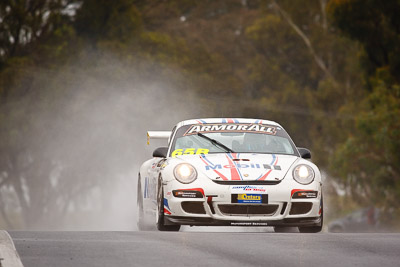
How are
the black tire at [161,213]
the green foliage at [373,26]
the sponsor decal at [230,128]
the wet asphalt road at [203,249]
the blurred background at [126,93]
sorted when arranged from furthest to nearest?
the blurred background at [126,93] → the green foliage at [373,26] → the sponsor decal at [230,128] → the black tire at [161,213] → the wet asphalt road at [203,249]

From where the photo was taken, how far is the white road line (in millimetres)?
7352

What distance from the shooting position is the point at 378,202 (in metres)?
34.6

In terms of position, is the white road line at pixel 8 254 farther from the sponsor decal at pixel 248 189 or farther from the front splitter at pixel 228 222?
the sponsor decal at pixel 248 189

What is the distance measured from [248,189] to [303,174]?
26.8 inches

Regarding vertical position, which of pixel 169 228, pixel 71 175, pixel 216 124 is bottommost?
pixel 71 175

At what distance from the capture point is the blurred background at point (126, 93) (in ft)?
138

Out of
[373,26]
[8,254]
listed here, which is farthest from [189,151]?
[373,26]

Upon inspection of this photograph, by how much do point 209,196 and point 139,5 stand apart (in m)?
37.6

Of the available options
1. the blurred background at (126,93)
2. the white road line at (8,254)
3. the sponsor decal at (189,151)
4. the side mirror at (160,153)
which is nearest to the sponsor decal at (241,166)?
the sponsor decal at (189,151)

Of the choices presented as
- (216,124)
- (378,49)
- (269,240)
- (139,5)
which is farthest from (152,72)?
(269,240)

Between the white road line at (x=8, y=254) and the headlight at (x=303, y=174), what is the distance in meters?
3.41

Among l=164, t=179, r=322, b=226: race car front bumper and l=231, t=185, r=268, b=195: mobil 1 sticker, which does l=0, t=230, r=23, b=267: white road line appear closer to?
l=164, t=179, r=322, b=226: race car front bumper

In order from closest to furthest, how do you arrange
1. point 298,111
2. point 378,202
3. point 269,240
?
point 269,240 → point 378,202 → point 298,111

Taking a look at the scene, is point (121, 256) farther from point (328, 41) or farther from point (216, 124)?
point (328, 41)
